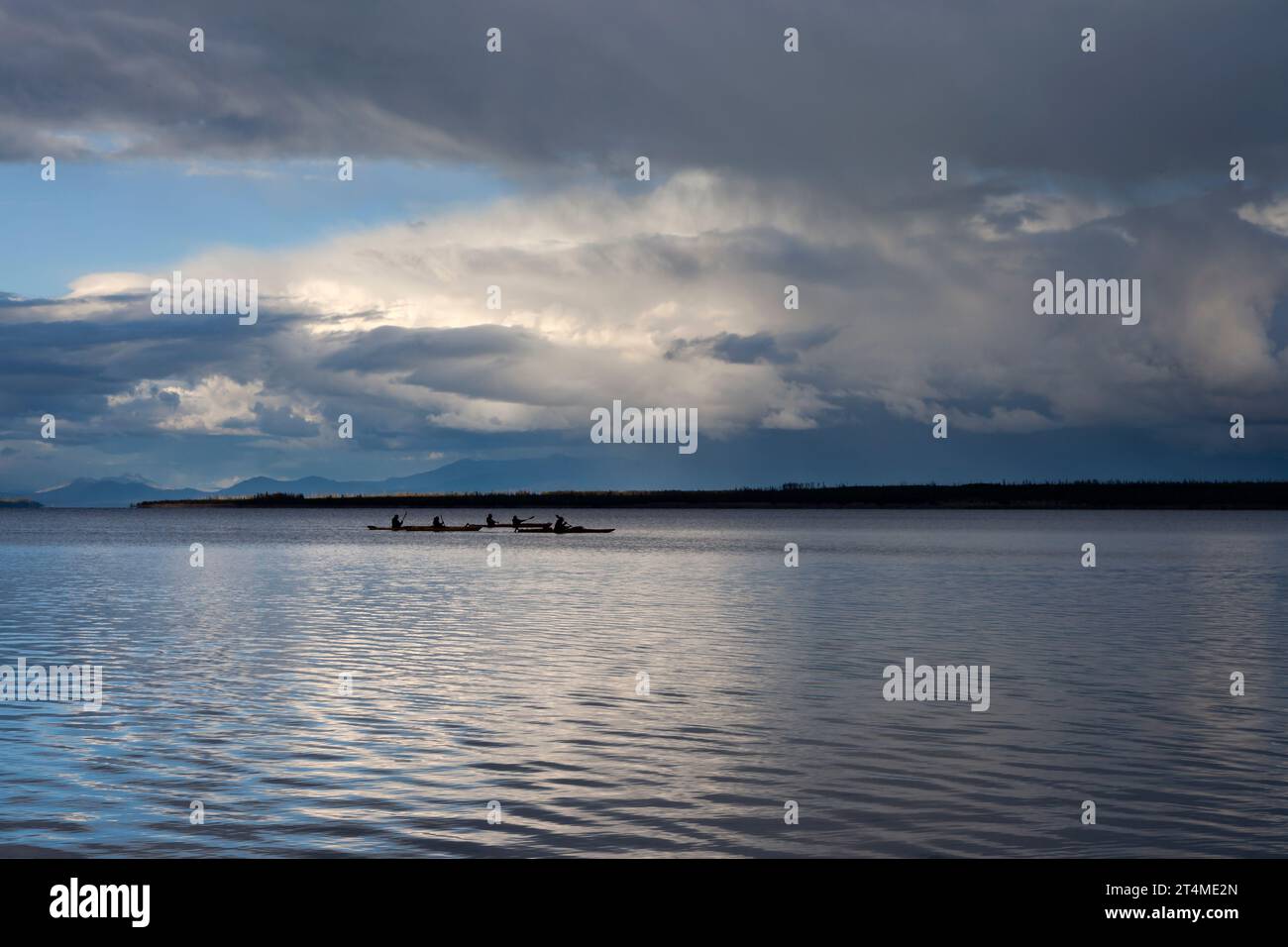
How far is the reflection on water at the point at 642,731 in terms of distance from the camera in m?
16.8

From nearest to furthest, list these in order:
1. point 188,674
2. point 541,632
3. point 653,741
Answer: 1. point 653,741
2. point 188,674
3. point 541,632

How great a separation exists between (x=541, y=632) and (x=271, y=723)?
1885cm

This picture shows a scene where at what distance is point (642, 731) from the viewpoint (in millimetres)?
24047

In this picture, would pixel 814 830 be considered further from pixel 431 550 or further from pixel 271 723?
pixel 431 550

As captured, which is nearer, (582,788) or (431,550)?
(582,788)

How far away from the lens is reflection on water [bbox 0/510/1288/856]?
1677 centimetres

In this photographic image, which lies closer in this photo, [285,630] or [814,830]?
[814,830]

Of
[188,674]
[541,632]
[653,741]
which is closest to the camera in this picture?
[653,741]

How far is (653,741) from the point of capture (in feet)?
75.3
